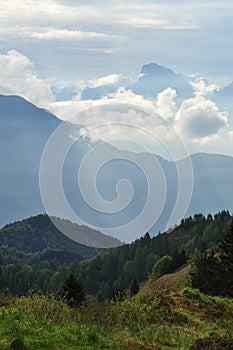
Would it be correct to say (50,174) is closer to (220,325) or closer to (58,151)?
(58,151)

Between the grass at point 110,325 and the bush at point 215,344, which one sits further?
the grass at point 110,325

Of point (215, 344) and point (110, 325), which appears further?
point (110, 325)

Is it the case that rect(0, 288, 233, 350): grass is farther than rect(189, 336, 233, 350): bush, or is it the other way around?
rect(0, 288, 233, 350): grass

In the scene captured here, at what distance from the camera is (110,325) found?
2050 centimetres

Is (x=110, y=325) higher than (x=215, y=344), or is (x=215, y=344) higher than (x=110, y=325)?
(x=110, y=325)

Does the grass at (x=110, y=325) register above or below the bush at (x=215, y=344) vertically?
above

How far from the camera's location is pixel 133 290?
136375 millimetres

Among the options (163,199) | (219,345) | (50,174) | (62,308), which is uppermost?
(50,174)

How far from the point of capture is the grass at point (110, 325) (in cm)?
1708

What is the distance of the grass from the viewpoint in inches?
672

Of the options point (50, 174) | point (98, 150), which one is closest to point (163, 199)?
point (98, 150)

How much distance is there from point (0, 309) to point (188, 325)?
7.97 metres

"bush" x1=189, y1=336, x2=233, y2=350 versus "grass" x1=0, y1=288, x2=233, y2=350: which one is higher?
"grass" x1=0, y1=288, x2=233, y2=350

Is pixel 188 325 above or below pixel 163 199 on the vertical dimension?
below
